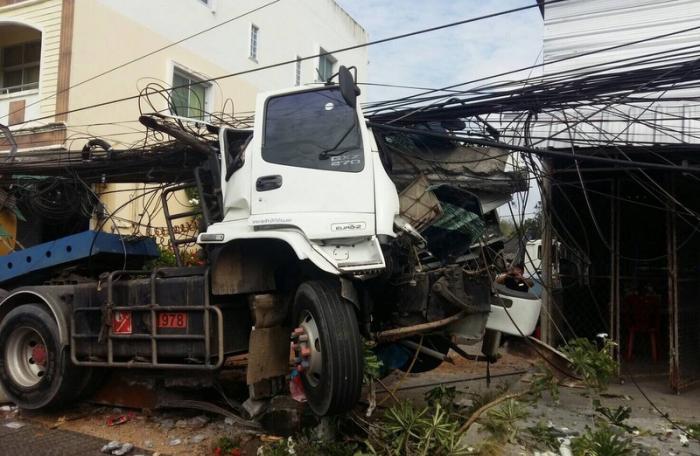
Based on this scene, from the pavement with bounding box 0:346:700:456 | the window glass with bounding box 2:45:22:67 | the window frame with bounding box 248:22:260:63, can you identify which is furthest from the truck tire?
the window frame with bounding box 248:22:260:63

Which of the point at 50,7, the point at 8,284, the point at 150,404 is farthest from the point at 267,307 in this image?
the point at 50,7

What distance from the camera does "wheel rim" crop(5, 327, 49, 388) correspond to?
6.12 metres

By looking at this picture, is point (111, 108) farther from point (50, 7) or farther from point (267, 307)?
point (267, 307)

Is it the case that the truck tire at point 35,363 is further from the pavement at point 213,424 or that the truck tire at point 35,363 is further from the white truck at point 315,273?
the pavement at point 213,424

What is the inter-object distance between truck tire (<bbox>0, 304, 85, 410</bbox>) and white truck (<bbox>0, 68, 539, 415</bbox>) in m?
0.03

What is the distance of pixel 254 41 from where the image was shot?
16578 millimetres

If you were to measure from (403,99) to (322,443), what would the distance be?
3.17 m

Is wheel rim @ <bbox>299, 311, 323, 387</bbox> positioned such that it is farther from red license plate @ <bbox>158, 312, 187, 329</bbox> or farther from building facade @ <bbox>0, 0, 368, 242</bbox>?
building facade @ <bbox>0, 0, 368, 242</bbox>

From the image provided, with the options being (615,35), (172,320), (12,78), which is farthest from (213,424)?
(12,78)

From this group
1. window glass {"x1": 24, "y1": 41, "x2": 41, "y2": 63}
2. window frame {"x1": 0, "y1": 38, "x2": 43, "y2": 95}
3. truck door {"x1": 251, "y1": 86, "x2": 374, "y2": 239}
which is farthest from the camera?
window glass {"x1": 24, "y1": 41, "x2": 41, "y2": 63}

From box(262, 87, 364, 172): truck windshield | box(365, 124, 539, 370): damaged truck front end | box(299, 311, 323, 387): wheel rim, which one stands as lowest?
box(299, 311, 323, 387): wheel rim

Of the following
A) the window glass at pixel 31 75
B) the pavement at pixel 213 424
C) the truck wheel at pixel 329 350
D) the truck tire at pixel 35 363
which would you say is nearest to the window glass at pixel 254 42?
the window glass at pixel 31 75

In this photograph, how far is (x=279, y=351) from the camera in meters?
4.80

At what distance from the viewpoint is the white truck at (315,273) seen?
4156 mm
